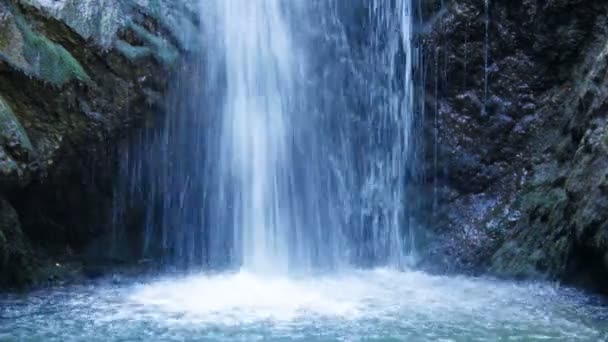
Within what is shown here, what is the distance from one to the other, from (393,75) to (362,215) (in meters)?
2.33

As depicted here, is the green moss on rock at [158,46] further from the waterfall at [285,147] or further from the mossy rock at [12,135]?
the mossy rock at [12,135]

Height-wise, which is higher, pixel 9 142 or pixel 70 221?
pixel 9 142

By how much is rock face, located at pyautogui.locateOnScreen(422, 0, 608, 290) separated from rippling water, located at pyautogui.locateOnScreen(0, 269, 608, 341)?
1090mm

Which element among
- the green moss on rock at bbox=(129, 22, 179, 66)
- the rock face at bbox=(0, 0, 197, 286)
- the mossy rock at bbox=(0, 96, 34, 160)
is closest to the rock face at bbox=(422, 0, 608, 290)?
the green moss on rock at bbox=(129, 22, 179, 66)

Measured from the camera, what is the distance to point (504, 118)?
35.1ft

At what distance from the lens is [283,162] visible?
35.5ft

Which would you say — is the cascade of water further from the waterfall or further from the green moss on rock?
the green moss on rock

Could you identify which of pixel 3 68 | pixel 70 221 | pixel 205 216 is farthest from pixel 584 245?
pixel 3 68

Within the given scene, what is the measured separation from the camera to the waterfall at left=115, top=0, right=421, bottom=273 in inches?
397

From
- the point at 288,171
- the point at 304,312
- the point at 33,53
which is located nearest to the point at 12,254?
the point at 33,53

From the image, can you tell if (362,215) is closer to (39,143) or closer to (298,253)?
(298,253)

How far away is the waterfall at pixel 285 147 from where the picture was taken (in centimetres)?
1008

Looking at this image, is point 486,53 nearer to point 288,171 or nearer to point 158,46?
point 288,171

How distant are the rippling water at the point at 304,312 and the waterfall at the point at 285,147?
1.16 metres
